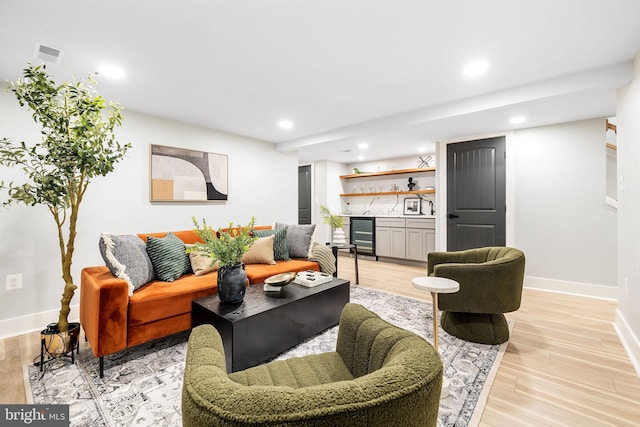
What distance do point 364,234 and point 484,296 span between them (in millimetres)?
3839

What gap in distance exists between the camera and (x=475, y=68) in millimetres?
2283

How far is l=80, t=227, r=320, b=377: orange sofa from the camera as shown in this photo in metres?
1.83

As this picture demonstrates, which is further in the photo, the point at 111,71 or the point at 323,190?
the point at 323,190

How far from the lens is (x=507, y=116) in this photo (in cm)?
322

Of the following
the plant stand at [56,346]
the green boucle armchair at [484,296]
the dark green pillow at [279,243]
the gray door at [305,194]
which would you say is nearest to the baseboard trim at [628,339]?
the green boucle armchair at [484,296]

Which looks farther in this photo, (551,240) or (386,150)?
(386,150)

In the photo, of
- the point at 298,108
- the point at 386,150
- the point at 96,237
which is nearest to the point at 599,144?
the point at 386,150

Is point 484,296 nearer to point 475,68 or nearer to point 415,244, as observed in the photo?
point 475,68

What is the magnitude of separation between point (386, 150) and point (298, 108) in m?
2.61

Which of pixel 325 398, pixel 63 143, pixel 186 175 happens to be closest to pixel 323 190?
pixel 186 175

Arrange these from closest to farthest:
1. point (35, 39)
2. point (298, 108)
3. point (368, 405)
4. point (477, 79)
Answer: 1. point (368, 405)
2. point (35, 39)
3. point (477, 79)
4. point (298, 108)

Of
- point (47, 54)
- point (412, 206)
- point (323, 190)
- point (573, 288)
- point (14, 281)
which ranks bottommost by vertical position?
point (573, 288)

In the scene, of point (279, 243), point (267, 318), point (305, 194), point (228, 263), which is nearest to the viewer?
point (267, 318)

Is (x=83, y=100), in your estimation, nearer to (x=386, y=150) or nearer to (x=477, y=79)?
(x=477, y=79)
